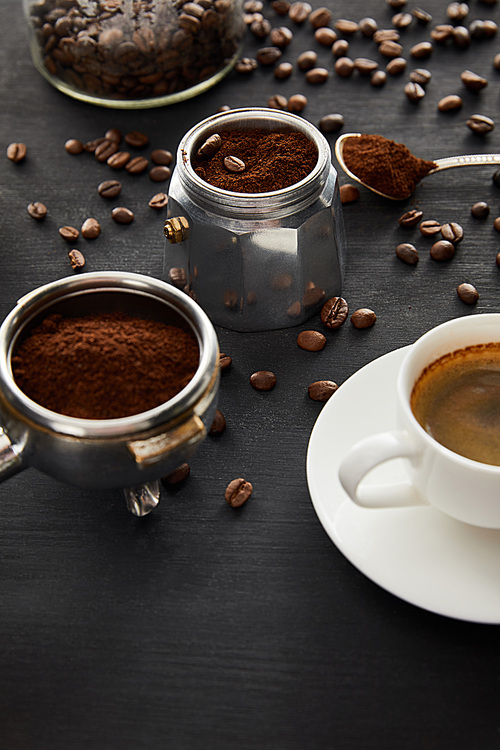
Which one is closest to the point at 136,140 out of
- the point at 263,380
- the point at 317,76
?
the point at 317,76

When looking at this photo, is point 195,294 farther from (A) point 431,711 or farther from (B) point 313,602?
(A) point 431,711

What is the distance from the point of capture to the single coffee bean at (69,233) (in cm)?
128

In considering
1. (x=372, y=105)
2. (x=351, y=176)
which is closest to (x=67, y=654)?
(x=351, y=176)

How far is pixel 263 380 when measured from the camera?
106 centimetres

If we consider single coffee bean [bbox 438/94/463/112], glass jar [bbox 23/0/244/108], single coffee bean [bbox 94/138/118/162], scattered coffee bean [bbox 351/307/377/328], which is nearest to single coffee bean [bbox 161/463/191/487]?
scattered coffee bean [bbox 351/307/377/328]

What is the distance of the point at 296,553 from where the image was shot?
0.89 metres

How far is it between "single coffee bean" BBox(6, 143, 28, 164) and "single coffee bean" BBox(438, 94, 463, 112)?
0.78 m

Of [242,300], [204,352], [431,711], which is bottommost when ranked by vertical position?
[431,711]

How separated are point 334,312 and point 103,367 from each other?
43 cm

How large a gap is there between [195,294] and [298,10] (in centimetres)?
92

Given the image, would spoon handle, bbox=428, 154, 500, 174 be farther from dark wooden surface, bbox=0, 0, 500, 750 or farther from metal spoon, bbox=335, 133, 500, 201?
dark wooden surface, bbox=0, 0, 500, 750

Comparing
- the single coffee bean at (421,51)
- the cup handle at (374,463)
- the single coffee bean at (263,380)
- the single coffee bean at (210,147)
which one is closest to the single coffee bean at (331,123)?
the single coffee bean at (421,51)

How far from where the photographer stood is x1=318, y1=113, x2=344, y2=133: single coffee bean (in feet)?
4.78

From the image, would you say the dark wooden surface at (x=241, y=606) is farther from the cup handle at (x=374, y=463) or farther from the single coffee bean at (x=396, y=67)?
the single coffee bean at (x=396, y=67)
